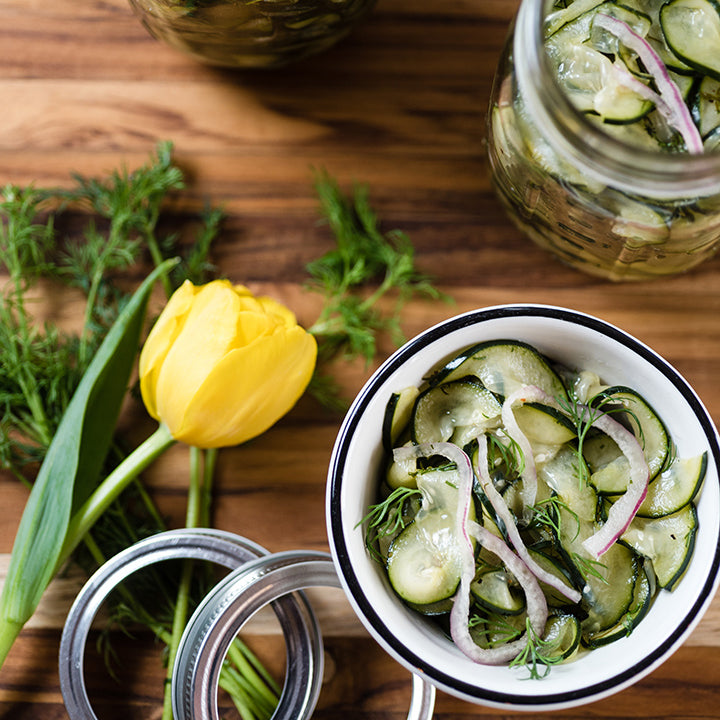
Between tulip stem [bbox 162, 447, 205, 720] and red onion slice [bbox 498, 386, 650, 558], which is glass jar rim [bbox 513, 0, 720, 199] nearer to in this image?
red onion slice [bbox 498, 386, 650, 558]

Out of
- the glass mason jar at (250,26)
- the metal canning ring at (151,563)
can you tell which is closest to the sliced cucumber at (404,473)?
the metal canning ring at (151,563)

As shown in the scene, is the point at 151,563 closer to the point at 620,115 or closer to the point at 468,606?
the point at 468,606

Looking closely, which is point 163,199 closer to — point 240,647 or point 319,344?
point 319,344

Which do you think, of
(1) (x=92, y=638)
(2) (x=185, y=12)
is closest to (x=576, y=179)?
(2) (x=185, y=12)

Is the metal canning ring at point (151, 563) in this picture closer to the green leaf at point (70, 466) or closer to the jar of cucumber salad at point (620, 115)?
the green leaf at point (70, 466)

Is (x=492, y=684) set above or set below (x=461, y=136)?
below

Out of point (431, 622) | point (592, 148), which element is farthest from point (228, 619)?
point (592, 148)
